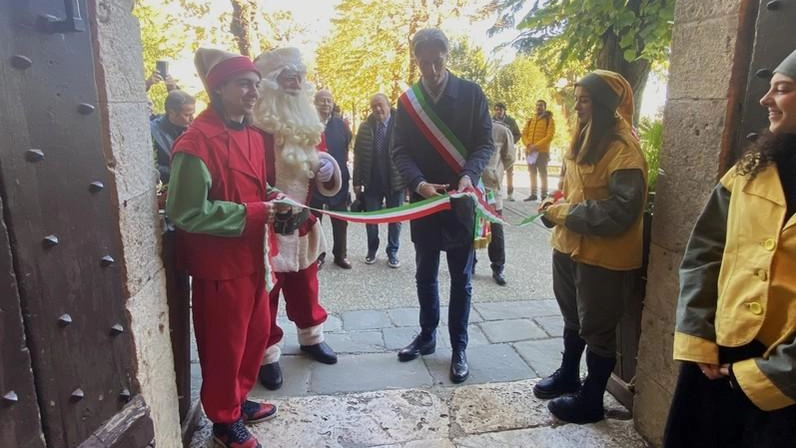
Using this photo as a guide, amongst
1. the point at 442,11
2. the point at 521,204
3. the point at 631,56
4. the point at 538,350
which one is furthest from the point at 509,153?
the point at 442,11

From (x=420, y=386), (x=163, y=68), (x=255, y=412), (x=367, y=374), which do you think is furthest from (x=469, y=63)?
(x=255, y=412)

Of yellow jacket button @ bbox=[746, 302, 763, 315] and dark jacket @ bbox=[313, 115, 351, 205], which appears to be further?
dark jacket @ bbox=[313, 115, 351, 205]

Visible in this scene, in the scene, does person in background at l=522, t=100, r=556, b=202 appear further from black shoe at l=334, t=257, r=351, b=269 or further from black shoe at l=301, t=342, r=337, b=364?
black shoe at l=301, t=342, r=337, b=364

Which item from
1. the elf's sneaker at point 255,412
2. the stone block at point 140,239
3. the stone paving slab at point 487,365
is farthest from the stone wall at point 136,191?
the stone paving slab at point 487,365

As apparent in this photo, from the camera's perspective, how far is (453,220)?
10.3ft

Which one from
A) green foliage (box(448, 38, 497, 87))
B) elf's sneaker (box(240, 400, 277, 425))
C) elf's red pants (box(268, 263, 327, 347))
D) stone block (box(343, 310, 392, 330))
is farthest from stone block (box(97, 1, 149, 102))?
green foliage (box(448, 38, 497, 87))

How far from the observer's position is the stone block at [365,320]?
13.9ft

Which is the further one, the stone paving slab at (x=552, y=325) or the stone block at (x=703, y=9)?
the stone paving slab at (x=552, y=325)

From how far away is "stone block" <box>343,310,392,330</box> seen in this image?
4.22 meters

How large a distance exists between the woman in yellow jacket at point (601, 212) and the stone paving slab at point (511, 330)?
1.19 meters

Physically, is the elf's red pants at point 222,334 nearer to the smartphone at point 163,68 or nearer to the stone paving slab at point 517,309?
the stone paving slab at point 517,309

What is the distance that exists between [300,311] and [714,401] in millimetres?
2466

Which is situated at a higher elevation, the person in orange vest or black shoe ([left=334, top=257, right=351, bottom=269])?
the person in orange vest

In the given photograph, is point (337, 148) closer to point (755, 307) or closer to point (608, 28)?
point (608, 28)
